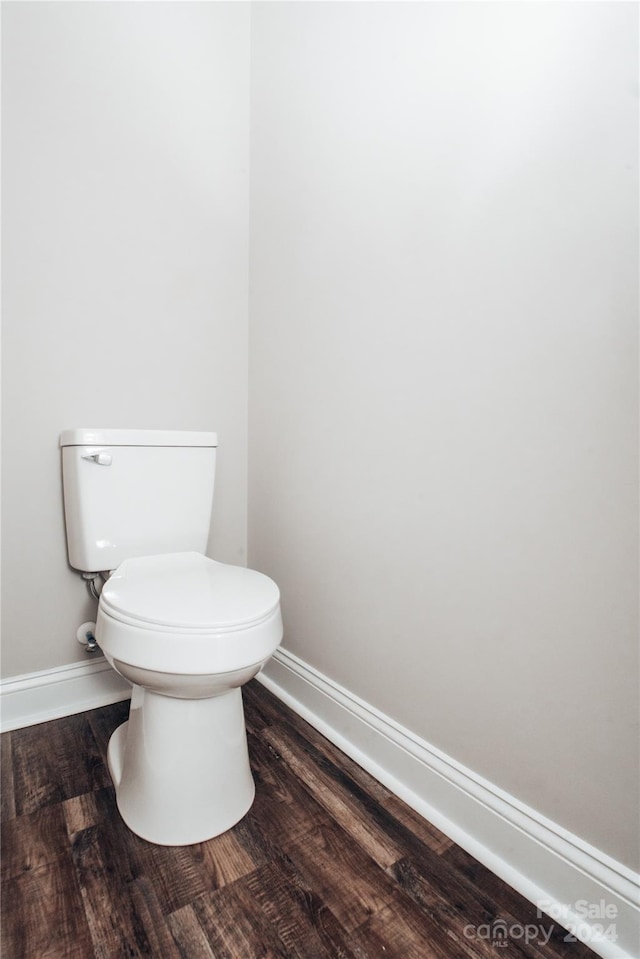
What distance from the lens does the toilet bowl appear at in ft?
2.97

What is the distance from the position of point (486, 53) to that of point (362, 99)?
0.38m

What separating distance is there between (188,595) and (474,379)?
0.72m

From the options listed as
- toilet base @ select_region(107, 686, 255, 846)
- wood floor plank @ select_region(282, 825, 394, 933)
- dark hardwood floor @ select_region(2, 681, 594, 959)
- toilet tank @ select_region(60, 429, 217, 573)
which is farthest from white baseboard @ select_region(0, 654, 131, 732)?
wood floor plank @ select_region(282, 825, 394, 933)

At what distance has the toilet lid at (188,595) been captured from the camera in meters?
0.92

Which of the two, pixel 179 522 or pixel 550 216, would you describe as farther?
pixel 179 522

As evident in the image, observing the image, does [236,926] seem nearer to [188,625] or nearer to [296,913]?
[296,913]

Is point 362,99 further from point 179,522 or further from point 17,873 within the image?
point 17,873

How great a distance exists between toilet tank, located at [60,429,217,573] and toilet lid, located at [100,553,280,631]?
98 mm

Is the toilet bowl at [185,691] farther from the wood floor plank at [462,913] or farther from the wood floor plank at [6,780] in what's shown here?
the wood floor plank at [462,913]

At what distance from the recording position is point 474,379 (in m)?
0.97

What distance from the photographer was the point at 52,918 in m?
0.81

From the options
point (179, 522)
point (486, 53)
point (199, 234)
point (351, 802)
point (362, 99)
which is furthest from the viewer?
point (199, 234)

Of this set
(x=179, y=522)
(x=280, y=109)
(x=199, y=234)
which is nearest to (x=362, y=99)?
(x=280, y=109)

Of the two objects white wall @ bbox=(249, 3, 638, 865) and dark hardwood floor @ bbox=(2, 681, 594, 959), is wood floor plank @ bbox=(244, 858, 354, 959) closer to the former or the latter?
dark hardwood floor @ bbox=(2, 681, 594, 959)
